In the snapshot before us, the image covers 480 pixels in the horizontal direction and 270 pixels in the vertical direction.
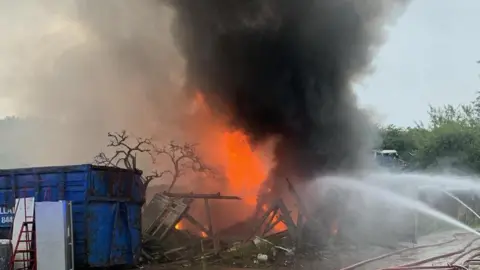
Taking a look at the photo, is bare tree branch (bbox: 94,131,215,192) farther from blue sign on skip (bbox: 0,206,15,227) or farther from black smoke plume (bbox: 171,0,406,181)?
blue sign on skip (bbox: 0,206,15,227)

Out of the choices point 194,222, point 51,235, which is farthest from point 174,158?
point 51,235

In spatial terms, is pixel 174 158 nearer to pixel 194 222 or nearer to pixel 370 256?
pixel 194 222

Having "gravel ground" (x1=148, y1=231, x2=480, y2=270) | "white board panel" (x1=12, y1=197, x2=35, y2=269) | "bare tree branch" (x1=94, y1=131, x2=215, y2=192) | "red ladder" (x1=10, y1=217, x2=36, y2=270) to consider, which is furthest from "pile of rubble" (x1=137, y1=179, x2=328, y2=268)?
"bare tree branch" (x1=94, y1=131, x2=215, y2=192)

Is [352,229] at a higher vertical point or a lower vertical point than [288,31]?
lower

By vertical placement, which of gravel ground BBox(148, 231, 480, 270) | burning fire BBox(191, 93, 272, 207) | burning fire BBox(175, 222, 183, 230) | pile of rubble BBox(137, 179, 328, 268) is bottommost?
gravel ground BBox(148, 231, 480, 270)

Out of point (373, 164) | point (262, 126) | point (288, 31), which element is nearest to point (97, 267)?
point (262, 126)

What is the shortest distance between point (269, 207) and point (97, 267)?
4.93m

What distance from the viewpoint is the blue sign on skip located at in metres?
11.3

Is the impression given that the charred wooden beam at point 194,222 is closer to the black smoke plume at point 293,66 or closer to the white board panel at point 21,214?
the black smoke plume at point 293,66

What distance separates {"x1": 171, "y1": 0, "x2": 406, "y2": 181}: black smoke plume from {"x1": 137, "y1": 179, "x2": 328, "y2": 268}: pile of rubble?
186 centimetres

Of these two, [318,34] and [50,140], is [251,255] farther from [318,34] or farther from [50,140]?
[50,140]

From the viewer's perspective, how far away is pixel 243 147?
1675 cm

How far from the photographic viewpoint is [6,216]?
11.3m

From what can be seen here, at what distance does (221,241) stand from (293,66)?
5281mm
